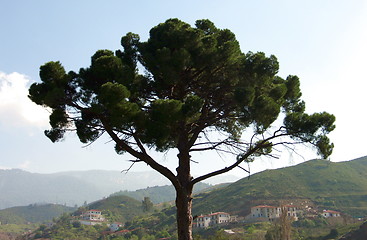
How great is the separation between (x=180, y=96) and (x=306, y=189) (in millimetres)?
105355

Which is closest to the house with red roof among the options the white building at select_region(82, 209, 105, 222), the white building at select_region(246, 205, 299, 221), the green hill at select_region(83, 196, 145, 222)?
the white building at select_region(246, 205, 299, 221)

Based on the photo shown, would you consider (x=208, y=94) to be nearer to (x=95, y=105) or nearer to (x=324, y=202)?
(x=95, y=105)

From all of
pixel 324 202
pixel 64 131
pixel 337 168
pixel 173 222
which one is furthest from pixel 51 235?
pixel 64 131

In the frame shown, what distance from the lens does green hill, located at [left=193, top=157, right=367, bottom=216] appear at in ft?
316

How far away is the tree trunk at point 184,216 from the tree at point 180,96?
30mm

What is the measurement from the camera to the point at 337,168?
126438 millimetres

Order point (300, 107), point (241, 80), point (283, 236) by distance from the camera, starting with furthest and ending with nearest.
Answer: point (283, 236), point (300, 107), point (241, 80)

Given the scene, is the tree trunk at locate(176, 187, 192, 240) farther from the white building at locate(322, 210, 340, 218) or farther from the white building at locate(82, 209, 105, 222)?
the white building at locate(82, 209, 105, 222)

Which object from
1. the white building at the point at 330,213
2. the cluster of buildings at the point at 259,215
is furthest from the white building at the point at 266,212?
the white building at the point at 330,213

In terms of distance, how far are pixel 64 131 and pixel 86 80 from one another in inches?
79.7

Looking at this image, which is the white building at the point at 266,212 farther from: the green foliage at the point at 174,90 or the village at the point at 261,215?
the green foliage at the point at 174,90

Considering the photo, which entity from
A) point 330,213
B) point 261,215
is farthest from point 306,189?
point 261,215

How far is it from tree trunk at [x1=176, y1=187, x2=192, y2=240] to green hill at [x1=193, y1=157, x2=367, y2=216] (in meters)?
87.6

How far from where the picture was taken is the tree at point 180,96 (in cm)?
1005
